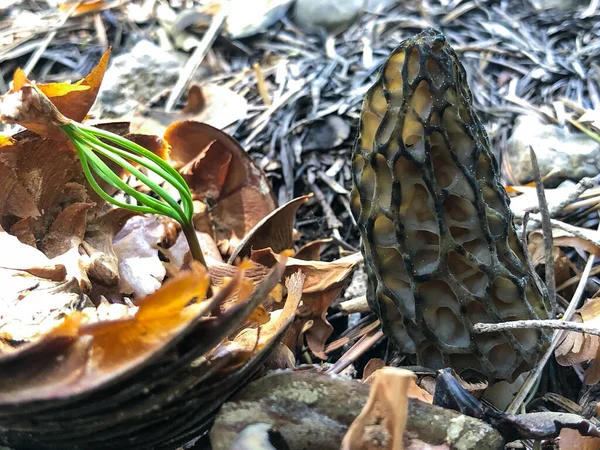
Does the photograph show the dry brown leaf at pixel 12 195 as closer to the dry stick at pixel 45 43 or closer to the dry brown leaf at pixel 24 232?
the dry brown leaf at pixel 24 232

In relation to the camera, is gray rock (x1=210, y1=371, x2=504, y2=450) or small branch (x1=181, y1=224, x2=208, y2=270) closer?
gray rock (x1=210, y1=371, x2=504, y2=450)

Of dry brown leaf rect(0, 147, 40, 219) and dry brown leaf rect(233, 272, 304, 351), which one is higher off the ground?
dry brown leaf rect(0, 147, 40, 219)

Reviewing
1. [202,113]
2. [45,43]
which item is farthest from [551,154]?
[45,43]

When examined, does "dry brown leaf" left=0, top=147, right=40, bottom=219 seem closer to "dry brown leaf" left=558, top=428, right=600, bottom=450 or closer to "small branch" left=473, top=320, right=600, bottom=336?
"small branch" left=473, top=320, right=600, bottom=336

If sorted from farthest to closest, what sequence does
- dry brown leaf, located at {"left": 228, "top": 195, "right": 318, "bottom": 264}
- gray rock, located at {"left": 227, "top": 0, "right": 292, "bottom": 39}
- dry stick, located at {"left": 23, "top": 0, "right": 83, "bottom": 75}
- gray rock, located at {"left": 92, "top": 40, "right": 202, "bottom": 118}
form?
gray rock, located at {"left": 227, "top": 0, "right": 292, "bottom": 39} → dry stick, located at {"left": 23, "top": 0, "right": 83, "bottom": 75} → gray rock, located at {"left": 92, "top": 40, "right": 202, "bottom": 118} → dry brown leaf, located at {"left": 228, "top": 195, "right": 318, "bottom": 264}

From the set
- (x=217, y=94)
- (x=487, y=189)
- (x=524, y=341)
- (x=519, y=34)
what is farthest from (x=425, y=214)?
(x=519, y=34)

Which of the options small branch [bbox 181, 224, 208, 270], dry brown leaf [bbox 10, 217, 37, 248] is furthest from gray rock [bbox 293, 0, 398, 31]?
dry brown leaf [bbox 10, 217, 37, 248]

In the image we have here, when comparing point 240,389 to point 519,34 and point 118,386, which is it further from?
point 519,34
